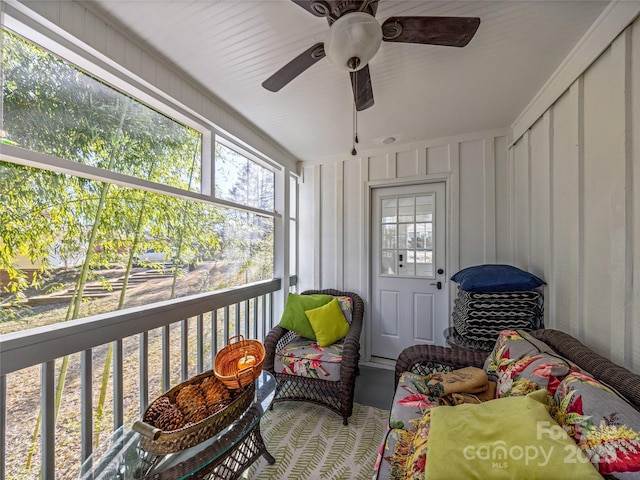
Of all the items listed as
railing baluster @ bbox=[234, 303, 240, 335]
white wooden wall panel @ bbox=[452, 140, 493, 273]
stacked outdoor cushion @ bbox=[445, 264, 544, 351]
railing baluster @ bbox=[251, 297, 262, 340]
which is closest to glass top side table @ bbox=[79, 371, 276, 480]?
railing baluster @ bbox=[234, 303, 240, 335]

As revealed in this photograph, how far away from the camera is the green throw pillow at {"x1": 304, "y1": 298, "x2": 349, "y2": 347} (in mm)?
2297

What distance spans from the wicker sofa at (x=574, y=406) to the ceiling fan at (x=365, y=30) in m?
1.50

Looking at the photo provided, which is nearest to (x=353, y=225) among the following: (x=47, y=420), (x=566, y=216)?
(x=566, y=216)

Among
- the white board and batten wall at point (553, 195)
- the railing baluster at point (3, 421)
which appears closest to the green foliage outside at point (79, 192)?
the railing baluster at point (3, 421)

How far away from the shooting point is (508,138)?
2.47 meters

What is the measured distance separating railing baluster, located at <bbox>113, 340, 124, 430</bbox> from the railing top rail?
0.13m

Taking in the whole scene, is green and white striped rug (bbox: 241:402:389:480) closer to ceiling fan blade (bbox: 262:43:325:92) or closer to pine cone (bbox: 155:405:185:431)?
pine cone (bbox: 155:405:185:431)

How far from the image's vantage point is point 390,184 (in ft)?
9.70

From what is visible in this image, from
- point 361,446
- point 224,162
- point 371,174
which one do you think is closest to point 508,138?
point 371,174

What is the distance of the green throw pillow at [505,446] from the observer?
682mm

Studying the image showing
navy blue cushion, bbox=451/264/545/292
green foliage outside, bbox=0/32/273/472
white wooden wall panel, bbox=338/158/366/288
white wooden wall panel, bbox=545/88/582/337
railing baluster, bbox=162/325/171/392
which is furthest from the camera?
white wooden wall panel, bbox=338/158/366/288

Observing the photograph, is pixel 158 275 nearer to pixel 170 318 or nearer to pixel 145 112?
pixel 170 318

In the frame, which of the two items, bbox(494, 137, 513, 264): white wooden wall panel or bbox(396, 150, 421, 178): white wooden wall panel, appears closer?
bbox(494, 137, 513, 264): white wooden wall panel

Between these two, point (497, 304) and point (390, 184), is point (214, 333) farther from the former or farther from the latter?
point (390, 184)
